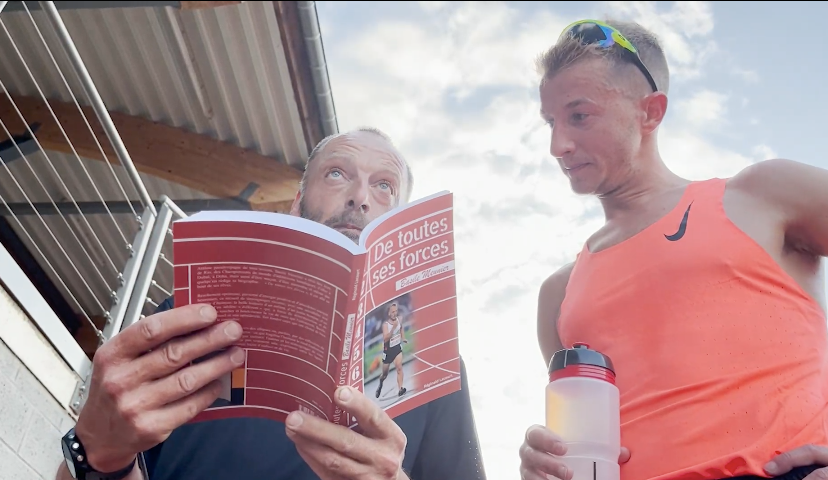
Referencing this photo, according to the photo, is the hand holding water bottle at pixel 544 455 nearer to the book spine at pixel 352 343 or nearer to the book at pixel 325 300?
the book at pixel 325 300

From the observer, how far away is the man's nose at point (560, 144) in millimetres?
1153

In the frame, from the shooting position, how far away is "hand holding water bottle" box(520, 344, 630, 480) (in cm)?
89

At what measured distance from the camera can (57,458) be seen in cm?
185

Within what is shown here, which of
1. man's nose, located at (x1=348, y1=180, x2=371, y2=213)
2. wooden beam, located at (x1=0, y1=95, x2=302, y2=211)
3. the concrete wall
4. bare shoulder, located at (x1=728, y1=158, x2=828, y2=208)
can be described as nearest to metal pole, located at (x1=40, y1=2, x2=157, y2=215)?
the concrete wall

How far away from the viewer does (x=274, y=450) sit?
3.24 feet

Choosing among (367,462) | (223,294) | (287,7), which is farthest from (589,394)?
(287,7)

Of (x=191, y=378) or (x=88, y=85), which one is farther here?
(x=88, y=85)

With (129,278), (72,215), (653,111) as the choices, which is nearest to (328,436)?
(653,111)

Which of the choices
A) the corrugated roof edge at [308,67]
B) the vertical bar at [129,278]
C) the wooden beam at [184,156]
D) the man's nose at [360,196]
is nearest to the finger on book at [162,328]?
the man's nose at [360,196]

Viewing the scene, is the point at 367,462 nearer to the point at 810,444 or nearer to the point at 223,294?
the point at 223,294

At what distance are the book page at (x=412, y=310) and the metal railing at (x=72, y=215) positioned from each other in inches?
51.5

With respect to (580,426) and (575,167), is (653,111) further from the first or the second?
(580,426)

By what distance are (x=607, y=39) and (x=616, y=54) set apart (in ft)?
0.12

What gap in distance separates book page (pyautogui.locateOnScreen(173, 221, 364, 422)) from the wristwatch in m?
0.24
